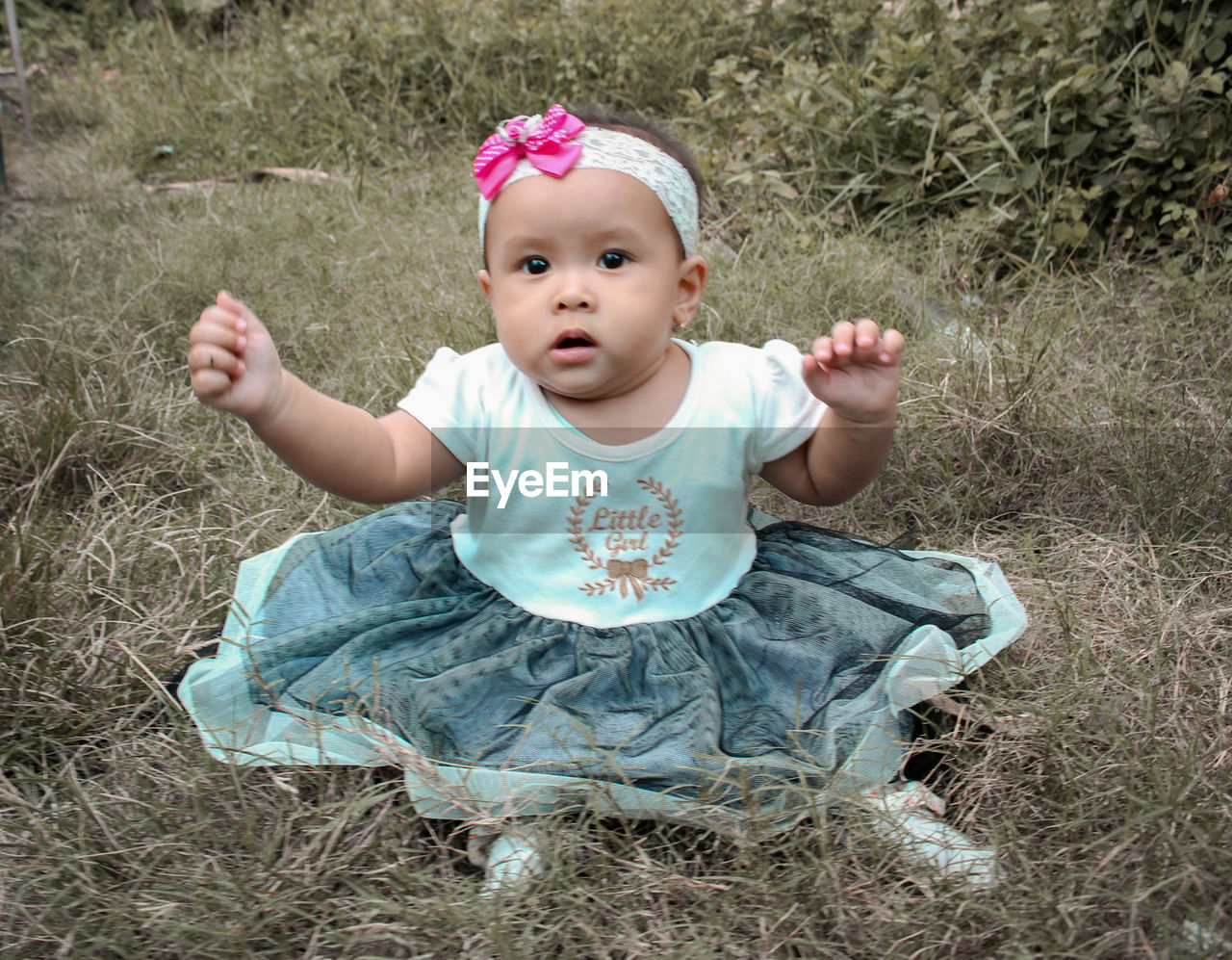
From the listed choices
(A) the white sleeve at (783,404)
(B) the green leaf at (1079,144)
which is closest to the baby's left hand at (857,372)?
(A) the white sleeve at (783,404)

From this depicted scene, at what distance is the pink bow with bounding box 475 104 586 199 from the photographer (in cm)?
147

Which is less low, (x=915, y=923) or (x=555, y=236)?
(x=555, y=236)

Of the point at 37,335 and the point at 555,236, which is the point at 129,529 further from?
the point at 555,236

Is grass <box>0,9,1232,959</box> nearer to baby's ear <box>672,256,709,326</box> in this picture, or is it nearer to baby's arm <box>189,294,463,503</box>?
baby's arm <box>189,294,463,503</box>

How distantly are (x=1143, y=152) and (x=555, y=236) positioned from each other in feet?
6.11

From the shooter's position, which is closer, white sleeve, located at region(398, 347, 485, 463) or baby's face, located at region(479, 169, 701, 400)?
baby's face, located at region(479, 169, 701, 400)

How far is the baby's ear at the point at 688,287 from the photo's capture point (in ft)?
5.19

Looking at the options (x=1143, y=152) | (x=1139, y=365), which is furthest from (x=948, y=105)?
(x=1139, y=365)

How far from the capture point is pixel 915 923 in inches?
49.0

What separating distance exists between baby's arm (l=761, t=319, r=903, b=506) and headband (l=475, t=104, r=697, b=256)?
32cm

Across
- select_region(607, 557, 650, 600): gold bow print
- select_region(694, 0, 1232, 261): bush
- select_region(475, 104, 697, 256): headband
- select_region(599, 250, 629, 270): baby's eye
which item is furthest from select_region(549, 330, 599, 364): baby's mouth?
select_region(694, 0, 1232, 261): bush

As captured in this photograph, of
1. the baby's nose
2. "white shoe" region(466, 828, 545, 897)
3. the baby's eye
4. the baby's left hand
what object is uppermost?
the baby's eye

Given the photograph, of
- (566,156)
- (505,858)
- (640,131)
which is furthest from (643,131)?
(505,858)

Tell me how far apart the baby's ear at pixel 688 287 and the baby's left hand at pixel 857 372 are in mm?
263
